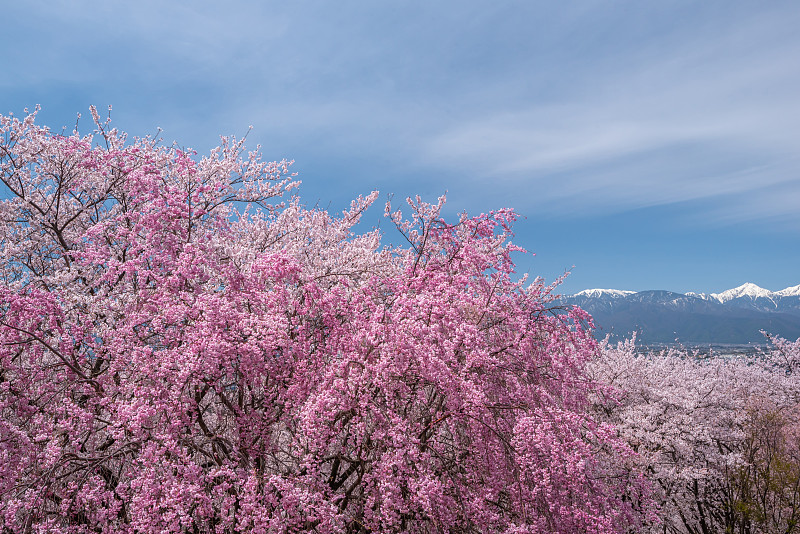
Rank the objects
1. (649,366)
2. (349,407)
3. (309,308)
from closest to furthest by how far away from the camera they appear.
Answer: (349,407) < (309,308) < (649,366)

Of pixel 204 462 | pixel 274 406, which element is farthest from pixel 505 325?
pixel 204 462

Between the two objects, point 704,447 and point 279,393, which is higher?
point 279,393

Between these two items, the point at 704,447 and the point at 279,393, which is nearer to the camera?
the point at 279,393

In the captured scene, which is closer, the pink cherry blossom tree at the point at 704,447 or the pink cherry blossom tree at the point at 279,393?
the pink cherry blossom tree at the point at 279,393

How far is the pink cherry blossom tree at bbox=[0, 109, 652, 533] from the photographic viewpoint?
235 inches

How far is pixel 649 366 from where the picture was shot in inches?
841

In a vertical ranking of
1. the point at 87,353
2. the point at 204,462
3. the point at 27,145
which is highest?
the point at 27,145

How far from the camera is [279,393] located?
6.87 metres

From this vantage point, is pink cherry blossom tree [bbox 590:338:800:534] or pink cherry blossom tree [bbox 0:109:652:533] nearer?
pink cherry blossom tree [bbox 0:109:652:533]

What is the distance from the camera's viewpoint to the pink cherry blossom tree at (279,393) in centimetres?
Result: 596

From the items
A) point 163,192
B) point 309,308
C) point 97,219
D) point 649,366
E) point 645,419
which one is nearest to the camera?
point 309,308

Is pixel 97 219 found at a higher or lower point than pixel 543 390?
higher

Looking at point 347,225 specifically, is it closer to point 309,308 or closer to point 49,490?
point 309,308

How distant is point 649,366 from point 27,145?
74.7 feet
